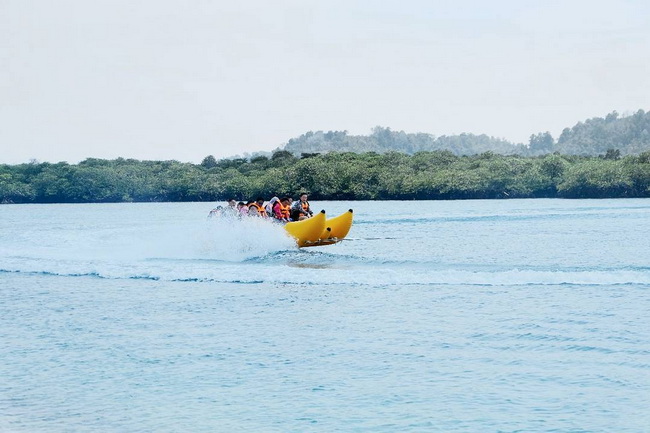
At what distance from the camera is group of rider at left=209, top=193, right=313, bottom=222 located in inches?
771

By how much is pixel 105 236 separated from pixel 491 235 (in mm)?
12025

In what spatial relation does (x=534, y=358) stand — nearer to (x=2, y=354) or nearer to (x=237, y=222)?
(x=2, y=354)

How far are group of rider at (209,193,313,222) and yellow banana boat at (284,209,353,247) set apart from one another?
20.3 inches

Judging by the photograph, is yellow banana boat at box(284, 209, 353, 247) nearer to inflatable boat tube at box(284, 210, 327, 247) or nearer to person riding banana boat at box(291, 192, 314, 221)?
inflatable boat tube at box(284, 210, 327, 247)

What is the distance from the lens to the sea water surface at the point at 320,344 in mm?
6816

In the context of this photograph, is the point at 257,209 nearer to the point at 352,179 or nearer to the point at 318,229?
the point at 318,229

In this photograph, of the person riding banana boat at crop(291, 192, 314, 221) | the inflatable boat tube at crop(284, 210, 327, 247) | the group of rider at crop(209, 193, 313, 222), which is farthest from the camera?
the person riding banana boat at crop(291, 192, 314, 221)

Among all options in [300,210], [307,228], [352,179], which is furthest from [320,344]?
[352,179]

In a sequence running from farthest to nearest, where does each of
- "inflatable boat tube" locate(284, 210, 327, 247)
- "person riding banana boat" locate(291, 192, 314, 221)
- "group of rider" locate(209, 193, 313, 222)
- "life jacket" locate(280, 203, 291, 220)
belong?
"life jacket" locate(280, 203, 291, 220)
"person riding banana boat" locate(291, 192, 314, 221)
"group of rider" locate(209, 193, 313, 222)
"inflatable boat tube" locate(284, 210, 327, 247)

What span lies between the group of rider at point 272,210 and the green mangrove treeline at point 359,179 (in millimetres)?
46604

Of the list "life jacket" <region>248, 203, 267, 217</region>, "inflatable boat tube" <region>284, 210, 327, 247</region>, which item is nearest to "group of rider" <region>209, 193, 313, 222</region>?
"life jacket" <region>248, 203, 267, 217</region>

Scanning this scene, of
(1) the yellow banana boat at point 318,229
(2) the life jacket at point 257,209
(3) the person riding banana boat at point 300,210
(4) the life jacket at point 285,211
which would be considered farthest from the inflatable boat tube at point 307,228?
(4) the life jacket at point 285,211

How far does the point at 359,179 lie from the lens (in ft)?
227

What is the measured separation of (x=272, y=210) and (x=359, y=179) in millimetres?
49214
